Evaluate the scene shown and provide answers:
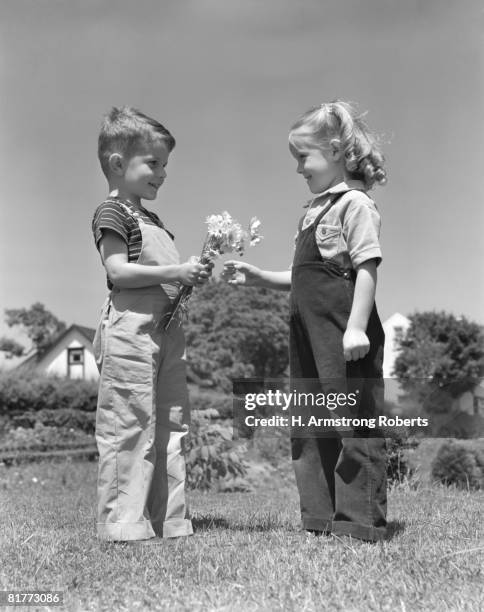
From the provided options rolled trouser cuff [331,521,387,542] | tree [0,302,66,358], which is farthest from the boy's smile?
tree [0,302,66,358]

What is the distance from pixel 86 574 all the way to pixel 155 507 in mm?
906

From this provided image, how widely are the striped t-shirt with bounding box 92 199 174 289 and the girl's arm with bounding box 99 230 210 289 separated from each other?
0.03 meters

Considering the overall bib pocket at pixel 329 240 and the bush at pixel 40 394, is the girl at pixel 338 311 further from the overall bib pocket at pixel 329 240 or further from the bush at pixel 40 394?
the bush at pixel 40 394

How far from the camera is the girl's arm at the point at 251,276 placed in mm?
3885

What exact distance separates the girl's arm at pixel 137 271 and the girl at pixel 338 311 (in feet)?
1.35

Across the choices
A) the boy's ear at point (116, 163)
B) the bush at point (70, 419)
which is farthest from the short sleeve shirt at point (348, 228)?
the bush at point (70, 419)

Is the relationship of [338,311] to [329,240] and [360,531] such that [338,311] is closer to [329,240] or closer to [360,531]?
[329,240]

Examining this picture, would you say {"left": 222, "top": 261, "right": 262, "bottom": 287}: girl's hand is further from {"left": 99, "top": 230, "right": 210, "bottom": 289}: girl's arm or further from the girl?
{"left": 99, "top": 230, "right": 210, "bottom": 289}: girl's arm

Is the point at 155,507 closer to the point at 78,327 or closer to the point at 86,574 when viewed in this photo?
the point at 86,574

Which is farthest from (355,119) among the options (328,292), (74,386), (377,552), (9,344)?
(9,344)

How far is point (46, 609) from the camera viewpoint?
2.37 m

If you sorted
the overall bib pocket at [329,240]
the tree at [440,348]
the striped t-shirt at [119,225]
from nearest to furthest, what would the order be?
the overall bib pocket at [329,240], the striped t-shirt at [119,225], the tree at [440,348]

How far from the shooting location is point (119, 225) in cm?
361

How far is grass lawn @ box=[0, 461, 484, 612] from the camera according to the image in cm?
244
